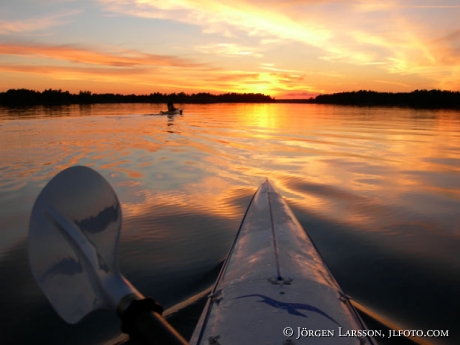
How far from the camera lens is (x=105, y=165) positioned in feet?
40.0

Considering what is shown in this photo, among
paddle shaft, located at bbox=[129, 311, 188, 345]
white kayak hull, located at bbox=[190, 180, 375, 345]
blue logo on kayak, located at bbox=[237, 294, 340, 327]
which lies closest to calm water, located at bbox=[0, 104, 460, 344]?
white kayak hull, located at bbox=[190, 180, 375, 345]

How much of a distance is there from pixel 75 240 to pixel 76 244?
31 mm

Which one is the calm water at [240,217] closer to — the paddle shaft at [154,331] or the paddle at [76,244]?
the paddle at [76,244]

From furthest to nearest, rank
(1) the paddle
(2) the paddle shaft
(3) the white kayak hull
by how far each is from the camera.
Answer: (3) the white kayak hull
(1) the paddle
(2) the paddle shaft

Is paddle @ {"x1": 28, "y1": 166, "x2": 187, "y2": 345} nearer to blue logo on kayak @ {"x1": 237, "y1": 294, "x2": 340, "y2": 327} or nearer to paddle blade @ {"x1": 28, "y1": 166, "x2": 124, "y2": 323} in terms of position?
paddle blade @ {"x1": 28, "y1": 166, "x2": 124, "y2": 323}

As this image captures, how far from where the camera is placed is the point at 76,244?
2.32 meters

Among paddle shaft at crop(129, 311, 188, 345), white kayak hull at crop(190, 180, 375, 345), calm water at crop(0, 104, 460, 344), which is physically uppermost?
paddle shaft at crop(129, 311, 188, 345)

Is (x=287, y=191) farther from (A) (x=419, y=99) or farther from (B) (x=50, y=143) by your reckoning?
(A) (x=419, y=99)

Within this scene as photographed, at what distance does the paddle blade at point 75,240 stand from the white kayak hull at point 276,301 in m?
1.00

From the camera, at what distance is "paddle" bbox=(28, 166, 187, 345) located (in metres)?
2.14

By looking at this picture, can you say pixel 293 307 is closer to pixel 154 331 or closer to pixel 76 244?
pixel 154 331

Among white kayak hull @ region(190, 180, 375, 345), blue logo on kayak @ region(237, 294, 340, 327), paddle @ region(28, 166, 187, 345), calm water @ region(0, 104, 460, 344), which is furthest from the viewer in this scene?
calm water @ region(0, 104, 460, 344)

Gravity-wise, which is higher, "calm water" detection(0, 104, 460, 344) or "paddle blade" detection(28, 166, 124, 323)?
"paddle blade" detection(28, 166, 124, 323)

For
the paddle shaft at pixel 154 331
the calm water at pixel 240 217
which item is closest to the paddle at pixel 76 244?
the paddle shaft at pixel 154 331
